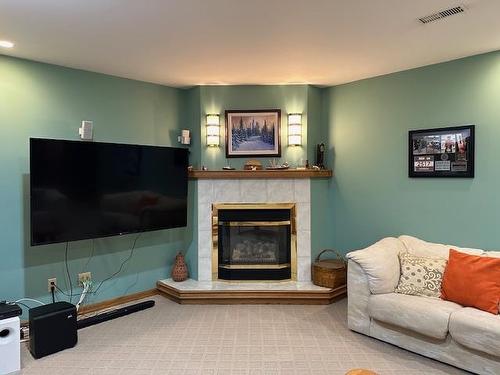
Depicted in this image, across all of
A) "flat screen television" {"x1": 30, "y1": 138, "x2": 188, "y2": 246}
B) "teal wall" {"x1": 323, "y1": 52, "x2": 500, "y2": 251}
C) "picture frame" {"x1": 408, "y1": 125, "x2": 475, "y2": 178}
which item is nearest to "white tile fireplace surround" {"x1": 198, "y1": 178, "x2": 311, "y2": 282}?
"flat screen television" {"x1": 30, "y1": 138, "x2": 188, "y2": 246}

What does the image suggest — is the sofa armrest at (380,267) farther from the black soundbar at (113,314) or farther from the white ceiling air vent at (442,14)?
the black soundbar at (113,314)

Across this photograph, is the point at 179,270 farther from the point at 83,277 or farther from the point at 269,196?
the point at 269,196

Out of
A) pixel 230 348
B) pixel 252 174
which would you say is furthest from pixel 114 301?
pixel 252 174

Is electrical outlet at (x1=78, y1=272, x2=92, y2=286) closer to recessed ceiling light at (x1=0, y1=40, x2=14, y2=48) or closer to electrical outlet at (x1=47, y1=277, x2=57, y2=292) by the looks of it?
electrical outlet at (x1=47, y1=277, x2=57, y2=292)

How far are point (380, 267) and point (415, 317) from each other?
50 centimetres

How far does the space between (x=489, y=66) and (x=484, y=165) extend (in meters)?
0.88

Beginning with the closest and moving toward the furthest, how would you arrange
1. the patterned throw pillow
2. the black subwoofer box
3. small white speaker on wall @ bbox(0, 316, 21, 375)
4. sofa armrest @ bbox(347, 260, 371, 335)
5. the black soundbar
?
small white speaker on wall @ bbox(0, 316, 21, 375) → the black subwoofer box → the patterned throw pillow → sofa armrest @ bbox(347, 260, 371, 335) → the black soundbar

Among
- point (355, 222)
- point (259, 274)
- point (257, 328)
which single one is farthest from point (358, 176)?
point (257, 328)

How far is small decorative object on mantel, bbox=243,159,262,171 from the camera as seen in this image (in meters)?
4.27

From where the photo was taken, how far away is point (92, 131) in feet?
12.5

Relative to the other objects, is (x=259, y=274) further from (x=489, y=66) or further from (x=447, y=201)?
(x=489, y=66)

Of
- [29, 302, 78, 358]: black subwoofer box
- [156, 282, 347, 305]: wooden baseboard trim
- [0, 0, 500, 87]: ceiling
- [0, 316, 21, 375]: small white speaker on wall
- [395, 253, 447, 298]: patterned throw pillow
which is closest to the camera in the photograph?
[0, 0, 500, 87]: ceiling

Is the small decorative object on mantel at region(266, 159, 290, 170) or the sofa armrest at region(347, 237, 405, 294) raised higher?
the small decorative object on mantel at region(266, 159, 290, 170)

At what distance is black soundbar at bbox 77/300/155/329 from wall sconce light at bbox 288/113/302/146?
2.40m
